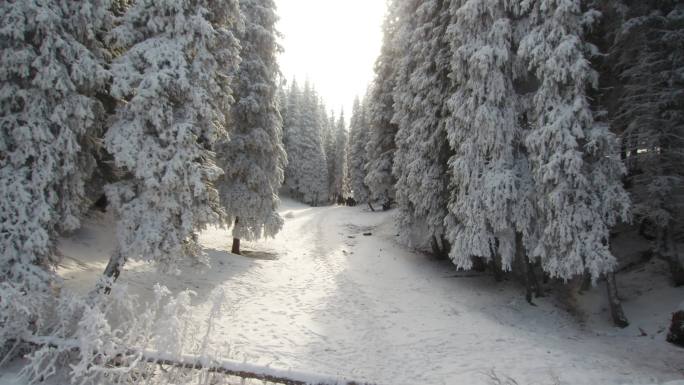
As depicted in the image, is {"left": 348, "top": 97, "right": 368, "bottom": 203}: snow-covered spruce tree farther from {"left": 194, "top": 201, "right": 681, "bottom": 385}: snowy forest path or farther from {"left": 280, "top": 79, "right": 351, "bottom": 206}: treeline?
{"left": 194, "top": 201, "right": 681, "bottom": 385}: snowy forest path

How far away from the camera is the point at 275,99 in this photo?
1909 cm

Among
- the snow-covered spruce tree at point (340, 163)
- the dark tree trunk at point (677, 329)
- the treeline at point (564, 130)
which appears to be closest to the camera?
the dark tree trunk at point (677, 329)

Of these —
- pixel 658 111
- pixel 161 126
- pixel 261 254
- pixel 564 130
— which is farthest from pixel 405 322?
pixel 261 254

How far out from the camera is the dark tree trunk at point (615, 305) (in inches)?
465

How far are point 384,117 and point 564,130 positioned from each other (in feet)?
47.7

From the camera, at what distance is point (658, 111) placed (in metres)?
11.9

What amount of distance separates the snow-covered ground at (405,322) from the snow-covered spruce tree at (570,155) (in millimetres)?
2177

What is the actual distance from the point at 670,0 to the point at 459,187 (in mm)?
8701

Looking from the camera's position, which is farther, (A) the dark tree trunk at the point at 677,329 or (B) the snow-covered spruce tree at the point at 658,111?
(B) the snow-covered spruce tree at the point at 658,111

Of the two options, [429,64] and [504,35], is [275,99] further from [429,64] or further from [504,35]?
[504,35]

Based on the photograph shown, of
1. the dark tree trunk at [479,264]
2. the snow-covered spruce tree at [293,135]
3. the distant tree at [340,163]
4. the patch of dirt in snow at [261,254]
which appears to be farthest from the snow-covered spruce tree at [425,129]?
the distant tree at [340,163]

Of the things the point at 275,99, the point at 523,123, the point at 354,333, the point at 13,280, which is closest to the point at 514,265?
the point at 523,123

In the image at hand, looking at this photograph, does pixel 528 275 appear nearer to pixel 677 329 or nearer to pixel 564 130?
pixel 677 329

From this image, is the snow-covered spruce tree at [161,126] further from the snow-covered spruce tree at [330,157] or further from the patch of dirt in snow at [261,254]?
the snow-covered spruce tree at [330,157]
